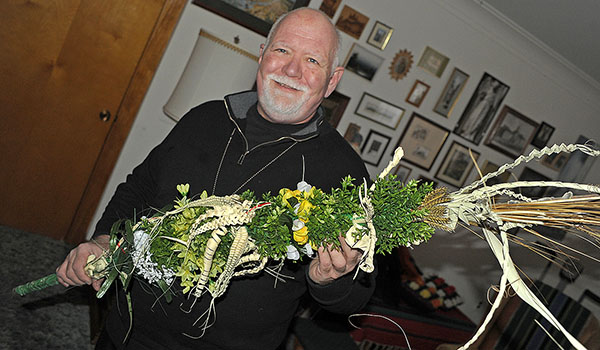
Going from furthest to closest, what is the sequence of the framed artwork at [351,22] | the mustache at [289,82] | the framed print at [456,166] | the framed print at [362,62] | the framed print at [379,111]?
the framed print at [456,166], the framed print at [379,111], the framed print at [362,62], the framed artwork at [351,22], the mustache at [289,82]

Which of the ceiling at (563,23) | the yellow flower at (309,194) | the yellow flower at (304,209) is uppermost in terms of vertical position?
the ceiling at (563,23)

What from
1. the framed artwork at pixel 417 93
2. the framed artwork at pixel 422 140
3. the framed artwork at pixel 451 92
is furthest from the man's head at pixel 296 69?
the framed artwork at pixel 451 92

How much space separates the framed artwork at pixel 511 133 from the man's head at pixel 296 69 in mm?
3734

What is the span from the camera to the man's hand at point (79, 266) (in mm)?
1463

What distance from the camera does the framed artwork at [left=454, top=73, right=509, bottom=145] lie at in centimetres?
461

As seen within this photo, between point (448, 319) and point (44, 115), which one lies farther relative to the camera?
point (448, 319)

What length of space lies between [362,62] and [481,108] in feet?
5.31

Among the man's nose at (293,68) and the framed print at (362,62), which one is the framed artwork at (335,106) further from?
the man's nose at (293,68)

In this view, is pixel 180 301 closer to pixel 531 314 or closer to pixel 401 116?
pixel 531 314

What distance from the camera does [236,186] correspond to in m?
1.62

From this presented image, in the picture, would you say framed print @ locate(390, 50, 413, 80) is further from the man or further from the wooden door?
the man

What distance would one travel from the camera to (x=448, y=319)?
382 cm

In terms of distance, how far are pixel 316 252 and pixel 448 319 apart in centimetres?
293

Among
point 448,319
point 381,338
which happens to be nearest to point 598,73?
point 448,319
